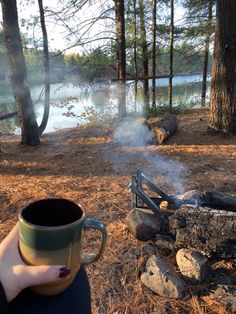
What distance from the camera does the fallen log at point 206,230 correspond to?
6.64 feet

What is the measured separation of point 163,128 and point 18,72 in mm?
2814

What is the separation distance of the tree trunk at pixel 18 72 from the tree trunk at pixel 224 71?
3.41 m

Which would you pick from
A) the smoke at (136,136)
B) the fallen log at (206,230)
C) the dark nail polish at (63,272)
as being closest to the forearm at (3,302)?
the dark nail polish at (63,272)

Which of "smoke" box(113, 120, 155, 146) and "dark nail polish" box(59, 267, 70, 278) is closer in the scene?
"dark nail polish" box(59, 267, 70, 278)

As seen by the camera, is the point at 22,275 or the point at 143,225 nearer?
the point at 22,275

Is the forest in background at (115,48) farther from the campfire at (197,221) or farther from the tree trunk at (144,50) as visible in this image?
the campfire at (197,221)

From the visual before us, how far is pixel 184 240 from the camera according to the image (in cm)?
216

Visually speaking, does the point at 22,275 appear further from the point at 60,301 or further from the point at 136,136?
the point at 136,136

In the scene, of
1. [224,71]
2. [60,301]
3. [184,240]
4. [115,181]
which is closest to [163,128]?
[224,71]

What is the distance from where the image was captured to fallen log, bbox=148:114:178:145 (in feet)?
17.8

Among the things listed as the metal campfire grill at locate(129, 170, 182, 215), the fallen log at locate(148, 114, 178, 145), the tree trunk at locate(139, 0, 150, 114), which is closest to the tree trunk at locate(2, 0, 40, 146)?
the fallen log at locate(148, 114, 178, 145)

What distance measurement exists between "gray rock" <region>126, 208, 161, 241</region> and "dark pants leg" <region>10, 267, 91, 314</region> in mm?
1506

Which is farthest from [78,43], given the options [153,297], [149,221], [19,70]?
[153,297]

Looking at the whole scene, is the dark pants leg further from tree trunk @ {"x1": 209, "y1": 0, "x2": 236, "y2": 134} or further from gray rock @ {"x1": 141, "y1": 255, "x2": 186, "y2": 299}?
tree trunk @ {"x1": 209, "y1": 0, "x2": 236, "y2": 134}
